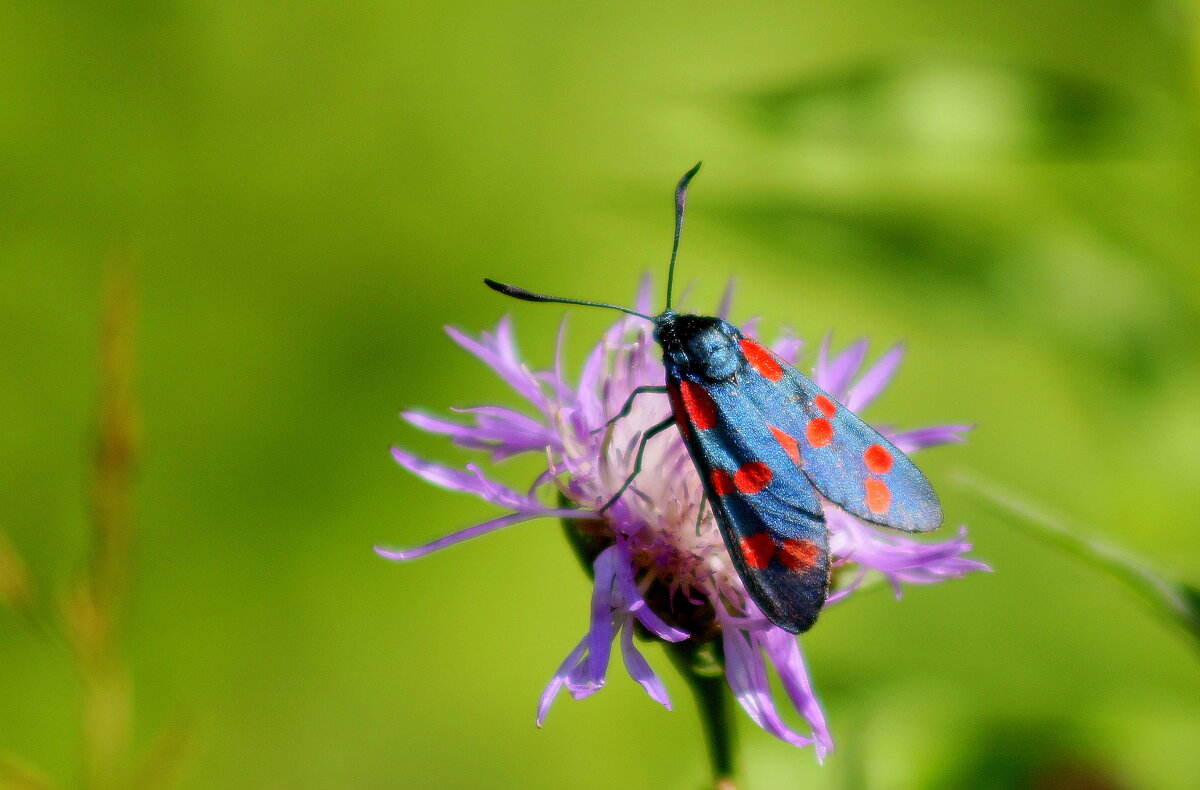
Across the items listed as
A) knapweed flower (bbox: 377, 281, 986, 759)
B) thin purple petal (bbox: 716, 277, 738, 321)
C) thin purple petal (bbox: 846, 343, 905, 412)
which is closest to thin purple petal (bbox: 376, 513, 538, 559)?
knapweed flower (bbox: 377, 281, 986, 759)

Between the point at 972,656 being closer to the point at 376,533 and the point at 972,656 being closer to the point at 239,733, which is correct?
the point at 376,533

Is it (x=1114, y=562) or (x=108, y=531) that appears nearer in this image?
(x=1114, y=562)

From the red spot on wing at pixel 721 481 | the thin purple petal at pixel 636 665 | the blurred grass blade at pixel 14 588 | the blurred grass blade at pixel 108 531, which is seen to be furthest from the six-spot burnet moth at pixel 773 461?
the blurred grass blade at pixel 14 588

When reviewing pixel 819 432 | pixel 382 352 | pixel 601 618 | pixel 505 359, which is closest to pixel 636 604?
pixel 601 618

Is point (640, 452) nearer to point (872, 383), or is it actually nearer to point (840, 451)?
point (840, 451)

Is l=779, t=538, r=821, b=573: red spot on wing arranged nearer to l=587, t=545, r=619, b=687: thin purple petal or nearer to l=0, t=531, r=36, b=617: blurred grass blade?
l=587, t=545, r=619, b=687: thin purple petal

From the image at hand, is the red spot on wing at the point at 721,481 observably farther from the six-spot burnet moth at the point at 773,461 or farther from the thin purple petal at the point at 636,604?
the thin purple petal at the point at 636,604
